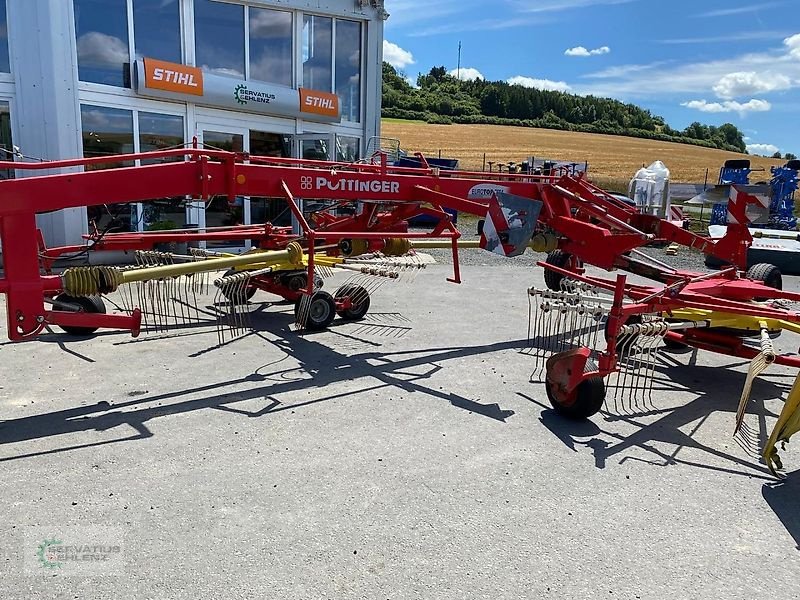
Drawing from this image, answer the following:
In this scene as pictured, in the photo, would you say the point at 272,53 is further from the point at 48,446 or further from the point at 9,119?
the point at 48,446

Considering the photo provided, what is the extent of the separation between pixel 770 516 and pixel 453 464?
69.5 inches

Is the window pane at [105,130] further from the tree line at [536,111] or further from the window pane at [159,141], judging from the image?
the tree line at [536,111]

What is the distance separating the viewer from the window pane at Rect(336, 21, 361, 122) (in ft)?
44.8

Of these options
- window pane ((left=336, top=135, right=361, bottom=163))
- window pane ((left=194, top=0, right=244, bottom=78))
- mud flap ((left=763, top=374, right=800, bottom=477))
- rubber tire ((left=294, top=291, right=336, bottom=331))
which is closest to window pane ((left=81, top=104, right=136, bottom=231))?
window pane ((left=194, top=0, right=244, bottom=78))

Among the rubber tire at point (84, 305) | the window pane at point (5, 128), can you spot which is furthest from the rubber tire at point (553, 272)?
the window pane at point (5, 128)

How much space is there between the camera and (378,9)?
13.5 metres

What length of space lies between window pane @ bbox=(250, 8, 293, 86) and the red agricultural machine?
580 centimetres

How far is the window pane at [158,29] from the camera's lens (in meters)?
11.1

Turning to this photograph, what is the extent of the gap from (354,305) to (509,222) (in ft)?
8.91

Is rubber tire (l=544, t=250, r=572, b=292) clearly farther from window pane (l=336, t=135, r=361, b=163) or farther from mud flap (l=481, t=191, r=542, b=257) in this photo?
window pane (l=336, t=135, r=361, b=163)

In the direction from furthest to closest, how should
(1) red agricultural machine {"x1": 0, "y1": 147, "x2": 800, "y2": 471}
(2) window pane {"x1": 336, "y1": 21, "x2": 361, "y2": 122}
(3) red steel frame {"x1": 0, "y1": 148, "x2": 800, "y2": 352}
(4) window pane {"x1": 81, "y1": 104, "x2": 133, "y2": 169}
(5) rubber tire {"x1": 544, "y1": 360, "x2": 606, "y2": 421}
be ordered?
(2) window pane {"x1": 336, "y1": 21, "x2": 361, "y2": 122} < (4) window pane {"x1": 81, "y1": 104, "x2": 133, "y2": 169} < (5) rubber tire {"x1": 544, "y1": 360, "x2": 606, "y2": 421} < (1) red agricultural machine {"x1": 0, "y1": 147, "x2": 800, "y2": 471} < (3) red steel frame {"x1": 0, "y1": 148, "x2": 800, "y2": 352}

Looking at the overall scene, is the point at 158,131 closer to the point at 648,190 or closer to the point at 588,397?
the point at 588,397

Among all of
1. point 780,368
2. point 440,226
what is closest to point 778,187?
point 780,368

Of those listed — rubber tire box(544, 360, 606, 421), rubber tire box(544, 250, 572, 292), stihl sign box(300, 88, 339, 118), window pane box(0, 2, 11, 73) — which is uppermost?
window pane box(0, 2, 11, 73)
